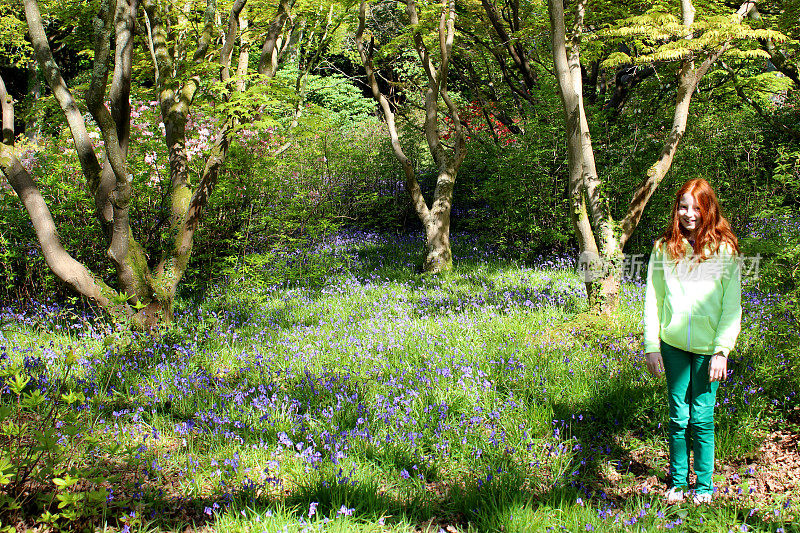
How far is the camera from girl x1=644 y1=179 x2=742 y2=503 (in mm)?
2764

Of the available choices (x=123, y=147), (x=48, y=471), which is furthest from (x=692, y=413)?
(x=123, y=147)

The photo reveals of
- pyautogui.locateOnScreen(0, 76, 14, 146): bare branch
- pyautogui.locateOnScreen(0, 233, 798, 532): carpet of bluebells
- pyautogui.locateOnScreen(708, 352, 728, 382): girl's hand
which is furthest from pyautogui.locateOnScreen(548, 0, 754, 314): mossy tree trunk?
pyautogui.locateOnScreen(0, 76, 14, 146): bare branch

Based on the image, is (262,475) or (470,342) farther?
(470,342)

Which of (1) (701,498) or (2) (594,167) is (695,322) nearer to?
(1) (701,498)

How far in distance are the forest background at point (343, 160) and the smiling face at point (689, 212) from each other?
3.42 ft

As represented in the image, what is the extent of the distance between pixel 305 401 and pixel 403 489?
46.1 inches

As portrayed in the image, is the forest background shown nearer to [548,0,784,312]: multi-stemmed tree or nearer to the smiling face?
[548,0,784,312]: multi-stemmed tree

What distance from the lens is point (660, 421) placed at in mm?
3447

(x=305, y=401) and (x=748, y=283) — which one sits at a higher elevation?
(x=748, y=283)

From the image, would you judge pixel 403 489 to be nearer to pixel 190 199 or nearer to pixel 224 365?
pixel 224 365

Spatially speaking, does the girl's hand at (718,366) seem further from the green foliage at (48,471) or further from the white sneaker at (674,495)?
the green foliage at (48,471)

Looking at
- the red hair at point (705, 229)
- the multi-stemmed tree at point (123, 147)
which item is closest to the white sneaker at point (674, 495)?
the red hair at point (705, 229)

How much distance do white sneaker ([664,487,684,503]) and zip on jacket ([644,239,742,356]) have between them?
743 millimetres

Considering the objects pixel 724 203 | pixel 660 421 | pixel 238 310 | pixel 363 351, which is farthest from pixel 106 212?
pixel 724 203
